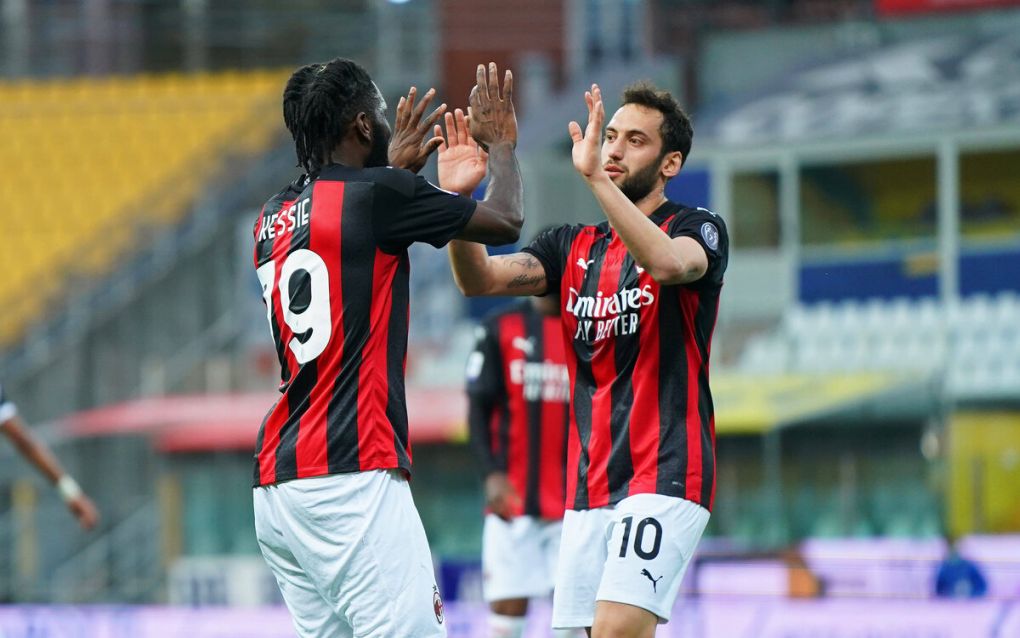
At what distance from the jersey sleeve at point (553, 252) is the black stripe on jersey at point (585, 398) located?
0.14 meters

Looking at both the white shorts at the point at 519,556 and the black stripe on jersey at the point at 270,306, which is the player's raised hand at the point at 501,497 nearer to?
the white shorts at the point at 519,556

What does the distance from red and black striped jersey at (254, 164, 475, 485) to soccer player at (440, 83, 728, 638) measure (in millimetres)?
339

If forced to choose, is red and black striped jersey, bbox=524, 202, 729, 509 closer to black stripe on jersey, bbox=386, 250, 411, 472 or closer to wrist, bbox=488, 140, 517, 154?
wrist, bbox=488, 140, 517, 154

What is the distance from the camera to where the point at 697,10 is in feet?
71.9

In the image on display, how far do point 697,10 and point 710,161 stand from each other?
449 cm

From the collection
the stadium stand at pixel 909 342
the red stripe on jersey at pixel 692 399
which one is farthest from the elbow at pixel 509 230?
the stadium stand at pixel 909 342

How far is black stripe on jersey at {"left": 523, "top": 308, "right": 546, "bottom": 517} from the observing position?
7543 millimetres

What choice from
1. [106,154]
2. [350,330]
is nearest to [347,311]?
[350,330]

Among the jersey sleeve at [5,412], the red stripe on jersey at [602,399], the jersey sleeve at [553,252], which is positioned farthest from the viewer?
the jersey sleeve at [5,412]

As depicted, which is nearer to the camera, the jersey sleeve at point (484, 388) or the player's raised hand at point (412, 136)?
the player's raised hand at point (412, 136)

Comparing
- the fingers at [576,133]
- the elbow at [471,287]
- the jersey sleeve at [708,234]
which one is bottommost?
the elbow at [471,287]

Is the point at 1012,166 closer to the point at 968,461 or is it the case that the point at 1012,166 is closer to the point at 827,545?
the point at 968,461

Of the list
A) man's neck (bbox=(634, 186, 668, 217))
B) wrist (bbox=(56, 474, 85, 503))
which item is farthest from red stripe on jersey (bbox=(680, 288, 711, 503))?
wrist (bbox=(56, 474, 85, 503))

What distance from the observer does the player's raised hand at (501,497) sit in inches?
295
